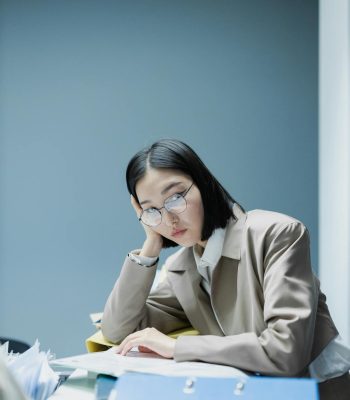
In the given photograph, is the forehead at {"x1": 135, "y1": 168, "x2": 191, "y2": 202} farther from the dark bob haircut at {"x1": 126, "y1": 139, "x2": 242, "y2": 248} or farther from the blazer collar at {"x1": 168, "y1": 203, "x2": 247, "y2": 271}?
the blazer collar at {"x1": 168, "y1": 203, "x2": 247, "y2": 271}

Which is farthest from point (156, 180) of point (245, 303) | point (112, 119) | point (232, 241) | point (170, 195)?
point (112, 119)

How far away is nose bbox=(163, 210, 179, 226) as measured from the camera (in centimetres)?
131

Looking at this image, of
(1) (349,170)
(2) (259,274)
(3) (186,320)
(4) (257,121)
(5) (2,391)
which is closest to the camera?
(5) (2,391)

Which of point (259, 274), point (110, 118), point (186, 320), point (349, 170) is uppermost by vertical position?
point (110, 118)

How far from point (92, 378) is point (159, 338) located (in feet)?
0.51

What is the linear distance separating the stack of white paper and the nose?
1.29ft

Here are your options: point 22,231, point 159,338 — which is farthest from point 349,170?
point 22,231

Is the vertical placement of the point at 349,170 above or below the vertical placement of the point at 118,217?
above

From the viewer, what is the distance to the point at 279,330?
43.4 inches

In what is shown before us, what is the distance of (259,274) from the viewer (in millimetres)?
1233

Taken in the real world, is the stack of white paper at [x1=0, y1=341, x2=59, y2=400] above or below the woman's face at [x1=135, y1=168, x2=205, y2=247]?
below

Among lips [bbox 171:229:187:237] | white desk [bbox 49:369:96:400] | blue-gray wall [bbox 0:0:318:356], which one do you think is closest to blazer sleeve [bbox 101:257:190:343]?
lips [bbox 171:229:187:237]

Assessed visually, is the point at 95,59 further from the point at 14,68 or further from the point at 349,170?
the point at 349,170

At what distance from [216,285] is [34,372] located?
0.47m
